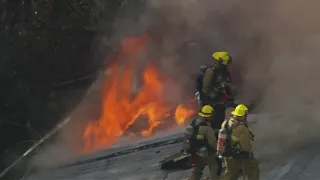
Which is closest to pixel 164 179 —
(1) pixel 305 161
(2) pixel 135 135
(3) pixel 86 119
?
(1) pixel 305 161

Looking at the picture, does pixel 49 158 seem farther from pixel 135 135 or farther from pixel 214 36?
pixel 214 36

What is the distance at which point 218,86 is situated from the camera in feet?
27.9

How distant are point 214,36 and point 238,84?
5.11 feet

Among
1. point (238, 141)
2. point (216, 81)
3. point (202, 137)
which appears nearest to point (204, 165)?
point (202, 137)

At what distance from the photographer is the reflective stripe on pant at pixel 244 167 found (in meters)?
7.08

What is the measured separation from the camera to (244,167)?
710 centimetres

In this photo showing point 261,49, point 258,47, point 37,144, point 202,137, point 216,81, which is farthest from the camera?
point 37,144

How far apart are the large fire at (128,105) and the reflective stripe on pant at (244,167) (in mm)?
6159

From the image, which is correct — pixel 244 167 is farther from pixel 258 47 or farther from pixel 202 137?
pixel 258 47

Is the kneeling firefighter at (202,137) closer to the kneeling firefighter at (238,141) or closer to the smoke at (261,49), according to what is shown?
the kneeling firefighter at (238,141)

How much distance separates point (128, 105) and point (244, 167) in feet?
25.1

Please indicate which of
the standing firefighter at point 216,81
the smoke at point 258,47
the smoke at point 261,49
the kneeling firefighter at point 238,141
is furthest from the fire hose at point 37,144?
the kneeling firefighter at point 238,141

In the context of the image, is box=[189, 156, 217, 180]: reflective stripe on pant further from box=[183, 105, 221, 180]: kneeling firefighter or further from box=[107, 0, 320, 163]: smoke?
box=[107, 0, 320, 163]: smoke

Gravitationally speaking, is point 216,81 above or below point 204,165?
above
